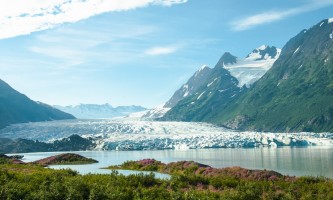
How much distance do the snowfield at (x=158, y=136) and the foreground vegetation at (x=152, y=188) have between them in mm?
85675

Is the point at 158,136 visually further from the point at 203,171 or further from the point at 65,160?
the point at 203,171

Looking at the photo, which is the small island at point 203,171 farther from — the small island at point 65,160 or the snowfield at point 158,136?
the snowfield at point 158,136

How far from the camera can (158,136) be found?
130 m

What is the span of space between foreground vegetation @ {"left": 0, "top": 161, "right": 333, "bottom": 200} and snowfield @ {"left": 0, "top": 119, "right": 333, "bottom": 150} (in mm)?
85675

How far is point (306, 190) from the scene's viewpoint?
102ft

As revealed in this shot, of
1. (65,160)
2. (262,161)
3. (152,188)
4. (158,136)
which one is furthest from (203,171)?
(158,136)

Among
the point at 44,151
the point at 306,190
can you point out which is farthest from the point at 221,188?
the point at 44,151

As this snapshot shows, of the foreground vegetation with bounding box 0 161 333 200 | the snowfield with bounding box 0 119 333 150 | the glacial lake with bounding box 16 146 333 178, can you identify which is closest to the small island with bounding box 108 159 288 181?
the foreground vegetation with bounding box 0 161 333 200

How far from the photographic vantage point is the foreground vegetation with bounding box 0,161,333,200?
2550 centimetres

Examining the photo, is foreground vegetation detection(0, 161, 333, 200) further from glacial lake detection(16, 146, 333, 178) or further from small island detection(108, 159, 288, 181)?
glacial lake detection(16, 146, 333, 178)

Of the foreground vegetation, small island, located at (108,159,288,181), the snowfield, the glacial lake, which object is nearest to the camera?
the foreground vegetation

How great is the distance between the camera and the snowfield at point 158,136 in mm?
125375

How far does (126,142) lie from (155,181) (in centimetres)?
8985

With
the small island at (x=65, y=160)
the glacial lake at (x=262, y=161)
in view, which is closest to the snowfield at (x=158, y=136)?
the glacial lake at (x=262, y=161)
